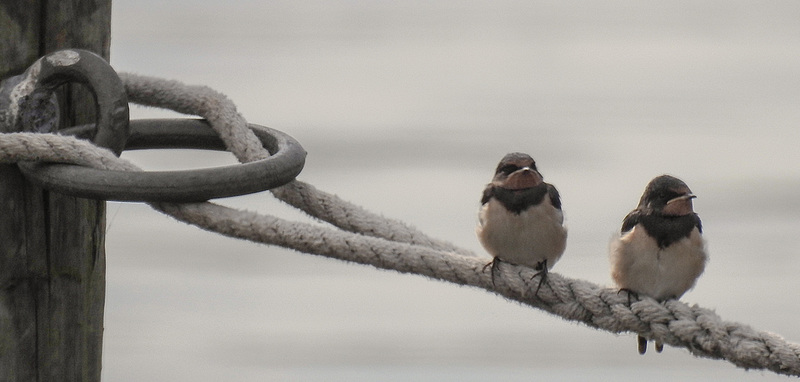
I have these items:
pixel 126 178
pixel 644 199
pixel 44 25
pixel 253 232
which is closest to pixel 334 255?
pixel 253 232

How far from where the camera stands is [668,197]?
1.56 m

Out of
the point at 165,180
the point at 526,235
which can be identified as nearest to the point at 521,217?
the point at 526,235

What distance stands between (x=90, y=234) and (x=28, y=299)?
11 cm

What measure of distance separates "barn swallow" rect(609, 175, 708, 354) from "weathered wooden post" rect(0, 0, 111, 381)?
80 cm

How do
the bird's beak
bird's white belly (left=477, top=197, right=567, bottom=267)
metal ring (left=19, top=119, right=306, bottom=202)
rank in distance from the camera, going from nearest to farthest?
metal ring (left=19, top=119, right=306, bottom=202) < the bird's beak < bird's white belly (left=477, top=197, right=567, bottom=267)

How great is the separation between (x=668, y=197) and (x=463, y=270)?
19.7 inches

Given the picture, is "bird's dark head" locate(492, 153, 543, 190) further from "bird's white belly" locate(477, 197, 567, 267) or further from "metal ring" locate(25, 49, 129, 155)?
"metal ring" locate(25, 49, 129, 155)

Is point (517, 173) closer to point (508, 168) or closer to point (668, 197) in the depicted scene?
point (508, 168)

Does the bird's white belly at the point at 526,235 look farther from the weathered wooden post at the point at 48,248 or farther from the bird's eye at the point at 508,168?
the weathered wooden post at the point at 48,248

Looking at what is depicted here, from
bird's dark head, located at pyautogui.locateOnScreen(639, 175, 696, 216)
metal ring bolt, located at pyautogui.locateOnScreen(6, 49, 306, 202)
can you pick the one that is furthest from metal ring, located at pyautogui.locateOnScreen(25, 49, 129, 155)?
bird's dark head, located at pyautogui.locateOnScreen(639, 175, 696, 216)

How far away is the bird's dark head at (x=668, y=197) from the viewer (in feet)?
5.02

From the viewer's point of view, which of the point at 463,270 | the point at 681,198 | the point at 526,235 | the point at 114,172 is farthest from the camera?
the point at 526,235

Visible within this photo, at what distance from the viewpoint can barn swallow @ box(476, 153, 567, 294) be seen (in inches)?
70.2

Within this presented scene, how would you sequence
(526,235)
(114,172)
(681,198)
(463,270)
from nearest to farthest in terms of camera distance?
(114,172), (463,270), (681,198), (526,235)
